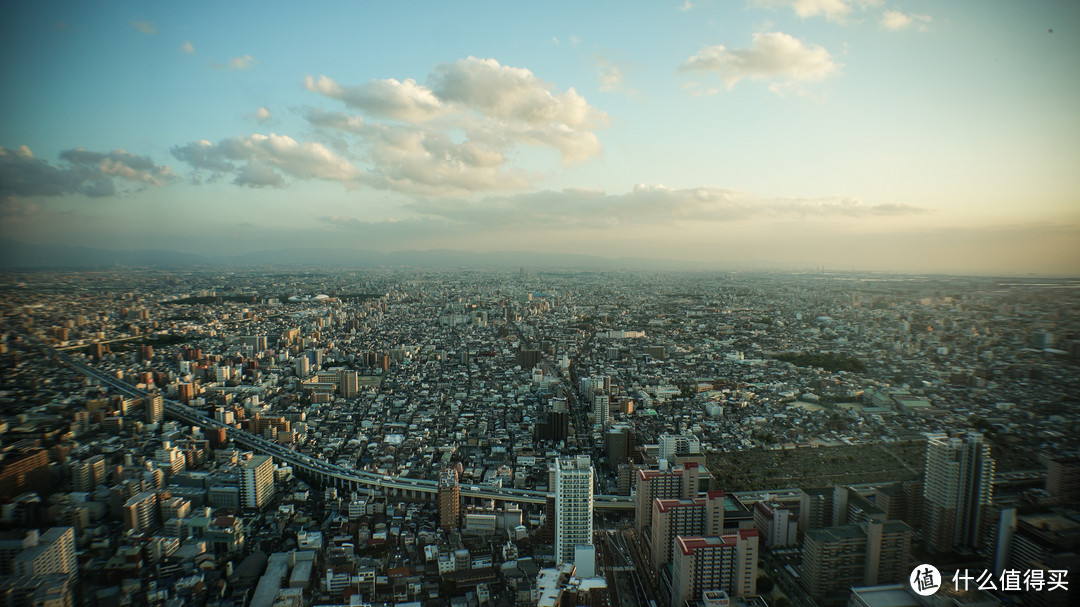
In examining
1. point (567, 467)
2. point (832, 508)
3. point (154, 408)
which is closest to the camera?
point (832, 508)

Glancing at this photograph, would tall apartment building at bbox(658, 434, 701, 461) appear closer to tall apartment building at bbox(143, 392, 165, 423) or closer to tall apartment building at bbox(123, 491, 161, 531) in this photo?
tall apartment building at bbox(123, 491, 161, 531)

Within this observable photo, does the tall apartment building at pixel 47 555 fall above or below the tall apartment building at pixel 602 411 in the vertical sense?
above

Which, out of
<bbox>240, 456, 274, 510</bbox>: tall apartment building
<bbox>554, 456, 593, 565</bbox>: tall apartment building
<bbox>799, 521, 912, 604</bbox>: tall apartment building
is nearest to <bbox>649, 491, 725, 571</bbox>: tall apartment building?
<bbox>554, 456, 593, 565</bbox>: tall apartment building

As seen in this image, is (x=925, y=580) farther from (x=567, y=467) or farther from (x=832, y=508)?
(x=567, y=467)

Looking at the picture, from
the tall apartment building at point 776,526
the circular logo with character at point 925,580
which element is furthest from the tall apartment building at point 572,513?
the circular logo with character at point 925,580

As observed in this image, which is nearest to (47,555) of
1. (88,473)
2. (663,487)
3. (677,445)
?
(88,473)

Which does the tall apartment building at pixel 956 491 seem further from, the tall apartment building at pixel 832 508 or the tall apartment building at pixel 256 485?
the tall apartment building at pixel 256 485
